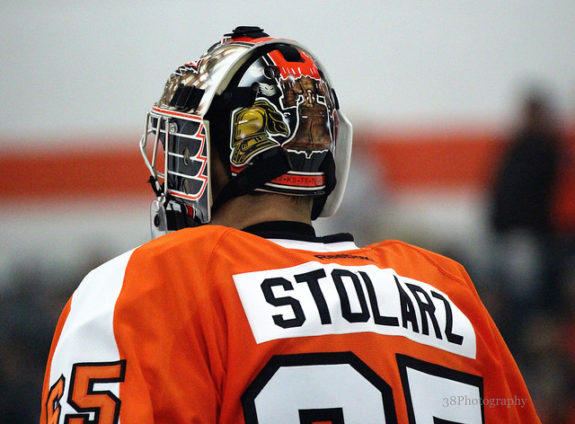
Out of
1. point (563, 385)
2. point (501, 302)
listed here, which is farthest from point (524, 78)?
point (563, 385)

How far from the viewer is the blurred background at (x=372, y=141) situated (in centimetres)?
284

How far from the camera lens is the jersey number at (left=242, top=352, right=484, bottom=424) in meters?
0.98

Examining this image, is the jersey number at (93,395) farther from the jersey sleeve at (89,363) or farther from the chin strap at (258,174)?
the chin strap at (258,174)

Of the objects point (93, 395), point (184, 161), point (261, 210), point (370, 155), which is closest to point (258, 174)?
point (261, 210)

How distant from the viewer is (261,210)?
121 centimetres

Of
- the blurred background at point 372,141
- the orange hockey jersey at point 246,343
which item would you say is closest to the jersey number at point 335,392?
the orange hockey jersey at point 246,343

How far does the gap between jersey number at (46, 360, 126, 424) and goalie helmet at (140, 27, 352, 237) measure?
0.35m

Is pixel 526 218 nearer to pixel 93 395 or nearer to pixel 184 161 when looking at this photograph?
pixel 184 161

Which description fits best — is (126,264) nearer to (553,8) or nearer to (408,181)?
(408,181)

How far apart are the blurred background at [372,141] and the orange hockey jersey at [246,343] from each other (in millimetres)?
1778

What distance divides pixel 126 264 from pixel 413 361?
426mm

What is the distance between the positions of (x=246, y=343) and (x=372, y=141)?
2092mm

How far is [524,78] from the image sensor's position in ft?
9.65

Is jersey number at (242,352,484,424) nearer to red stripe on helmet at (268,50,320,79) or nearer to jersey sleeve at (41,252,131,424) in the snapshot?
jersey sleeve at (41,252,131,424)
